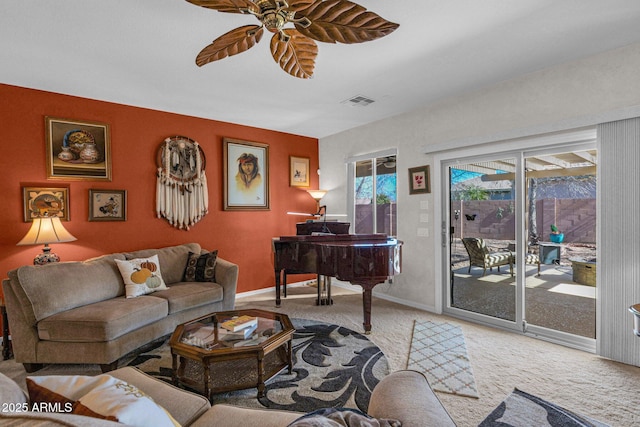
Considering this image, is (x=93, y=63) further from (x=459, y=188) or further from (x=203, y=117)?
(x=459, y=188)

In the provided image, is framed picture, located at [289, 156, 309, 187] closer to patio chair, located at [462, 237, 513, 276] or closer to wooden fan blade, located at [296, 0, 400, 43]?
patio chair, located at [462, 237, 513, 276]

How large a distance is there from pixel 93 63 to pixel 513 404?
Result: 168 inches

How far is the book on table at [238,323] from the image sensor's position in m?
2.35

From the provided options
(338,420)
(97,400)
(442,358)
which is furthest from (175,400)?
(442,358)

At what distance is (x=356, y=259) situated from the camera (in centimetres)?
316

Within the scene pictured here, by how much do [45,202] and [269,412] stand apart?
3.57 metres

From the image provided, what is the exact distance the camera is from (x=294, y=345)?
A: 2.99 meters

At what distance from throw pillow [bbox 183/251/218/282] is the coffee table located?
3.52 feet

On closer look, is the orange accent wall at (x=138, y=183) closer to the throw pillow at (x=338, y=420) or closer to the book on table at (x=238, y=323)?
the book on table at (x=238, y=323)

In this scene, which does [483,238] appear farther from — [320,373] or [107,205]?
[107,205]

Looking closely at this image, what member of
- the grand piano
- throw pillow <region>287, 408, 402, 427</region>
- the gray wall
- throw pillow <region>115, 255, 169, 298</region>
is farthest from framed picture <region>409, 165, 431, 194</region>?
throw pillow <region>287, 408, 402, 427</region>

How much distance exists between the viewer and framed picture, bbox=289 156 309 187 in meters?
5.34

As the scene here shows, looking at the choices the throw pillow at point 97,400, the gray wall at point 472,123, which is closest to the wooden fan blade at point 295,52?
the throw pillow at point 97,400

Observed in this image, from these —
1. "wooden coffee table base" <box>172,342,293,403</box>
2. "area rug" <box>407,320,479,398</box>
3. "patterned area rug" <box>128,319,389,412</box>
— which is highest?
"wooden coffee table base" <box>172,342,293,403</box>
